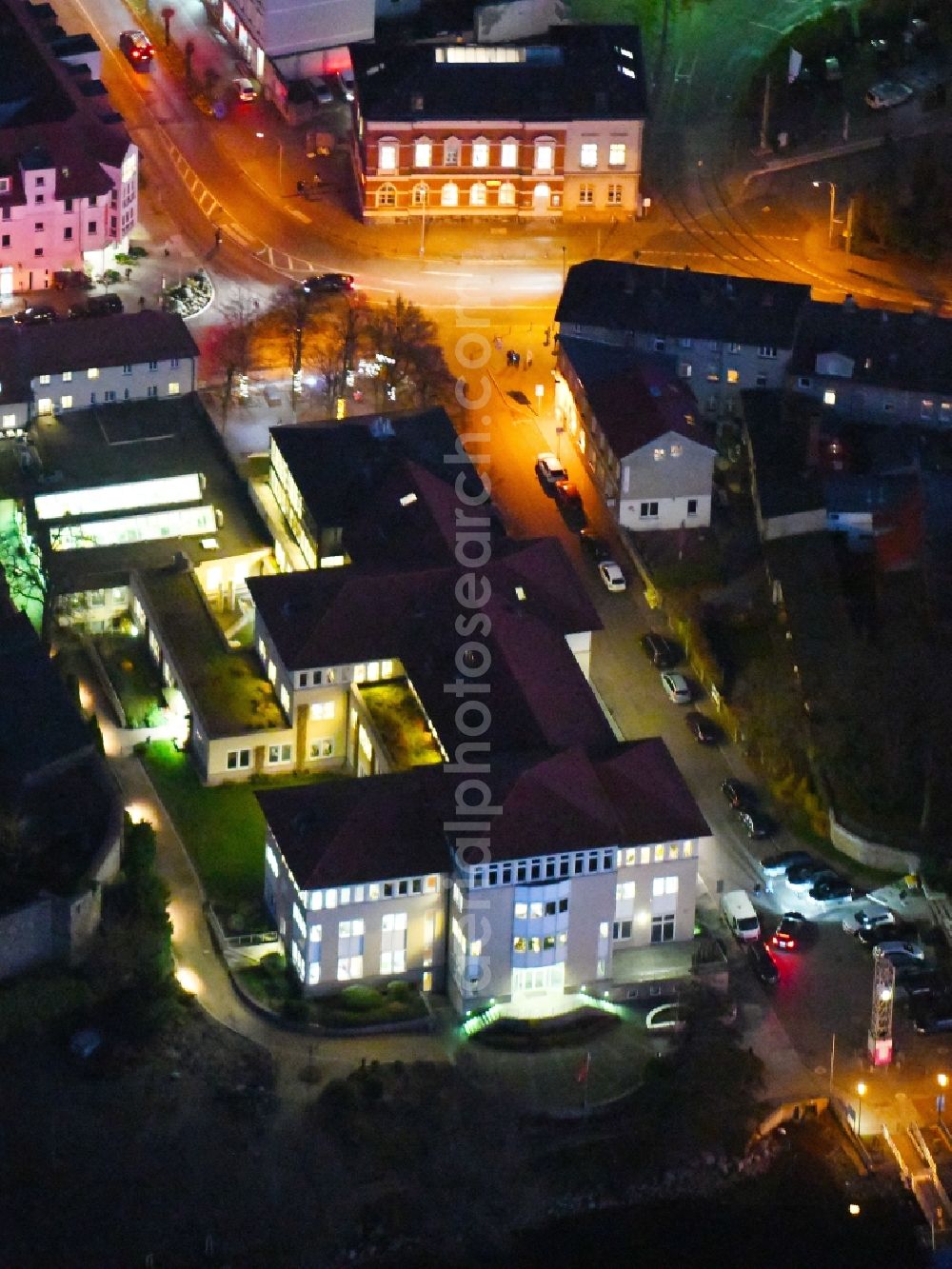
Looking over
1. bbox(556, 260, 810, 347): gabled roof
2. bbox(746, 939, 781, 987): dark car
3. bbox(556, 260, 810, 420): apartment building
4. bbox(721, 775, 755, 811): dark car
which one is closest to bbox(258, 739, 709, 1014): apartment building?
bbox(746, 939, 781, 987): dark car

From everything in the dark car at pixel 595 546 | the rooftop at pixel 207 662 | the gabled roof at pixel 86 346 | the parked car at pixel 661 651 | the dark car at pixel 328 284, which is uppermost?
the gabled roof at pixel 86 346

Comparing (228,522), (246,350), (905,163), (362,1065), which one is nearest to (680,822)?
(362,1065)

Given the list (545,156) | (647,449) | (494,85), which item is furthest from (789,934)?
(494,85)

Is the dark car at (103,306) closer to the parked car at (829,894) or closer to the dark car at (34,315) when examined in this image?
the dark car at (34,315)

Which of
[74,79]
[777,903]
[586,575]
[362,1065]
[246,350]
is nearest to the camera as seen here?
[362,1065]

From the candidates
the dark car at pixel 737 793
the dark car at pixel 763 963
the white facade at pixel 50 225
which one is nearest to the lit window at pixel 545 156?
the white facade at pixel 50 225

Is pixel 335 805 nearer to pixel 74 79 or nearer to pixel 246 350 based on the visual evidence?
pixel 246 350
